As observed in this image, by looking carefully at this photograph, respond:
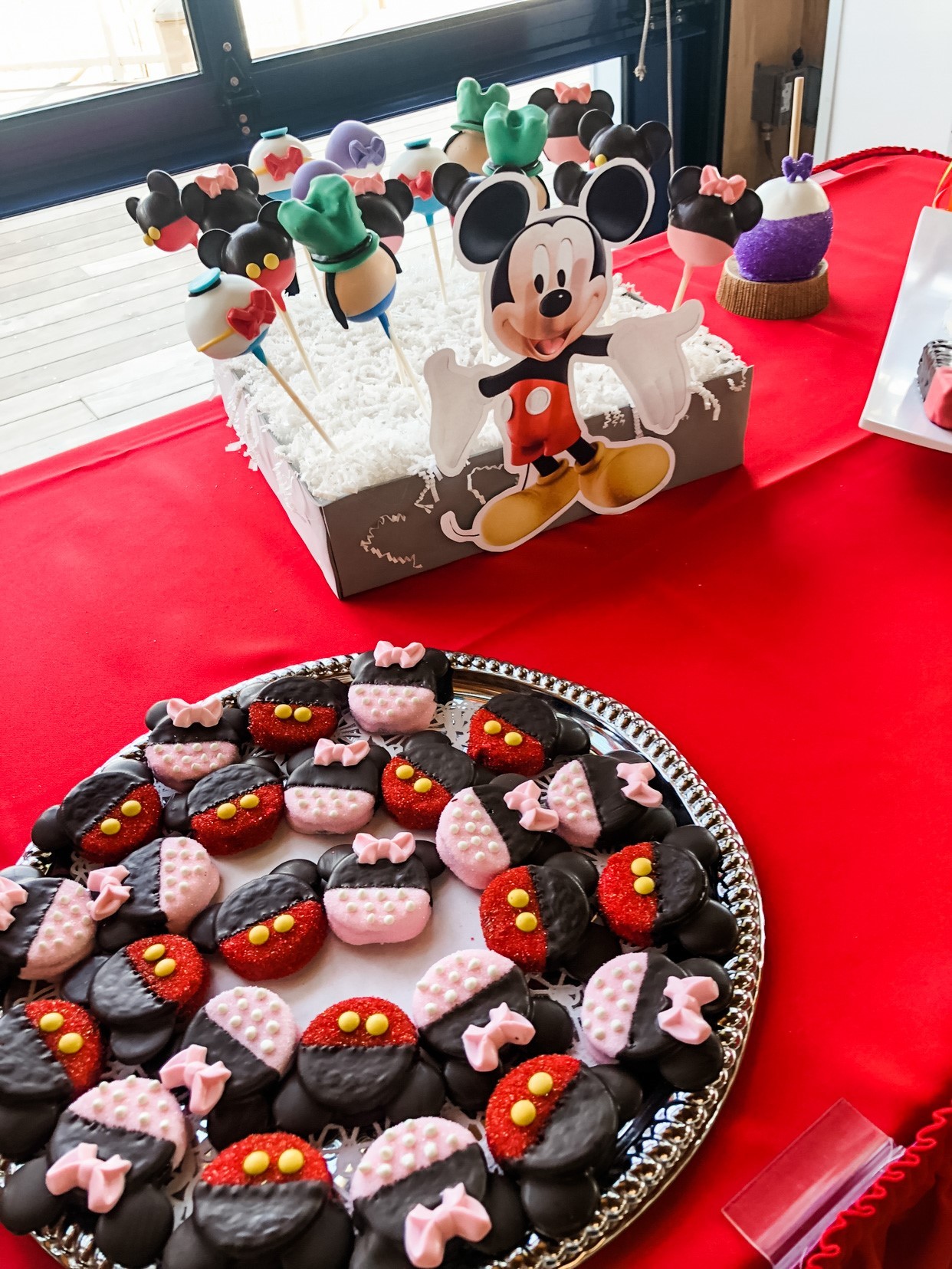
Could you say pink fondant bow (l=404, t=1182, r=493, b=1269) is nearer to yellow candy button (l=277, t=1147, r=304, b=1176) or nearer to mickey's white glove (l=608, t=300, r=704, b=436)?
yellow candy button (l=277, t=1147, r=304, b=1176)

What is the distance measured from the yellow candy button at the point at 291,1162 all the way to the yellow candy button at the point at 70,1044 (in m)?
0.17

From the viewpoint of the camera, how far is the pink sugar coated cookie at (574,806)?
2.63ft

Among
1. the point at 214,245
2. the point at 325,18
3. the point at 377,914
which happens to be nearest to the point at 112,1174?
the point at 377,914

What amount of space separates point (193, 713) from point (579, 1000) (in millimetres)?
427

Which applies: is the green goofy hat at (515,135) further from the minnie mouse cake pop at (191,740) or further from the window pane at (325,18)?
the window pane at (325,18)

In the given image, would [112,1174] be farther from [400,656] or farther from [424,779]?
[400,656]

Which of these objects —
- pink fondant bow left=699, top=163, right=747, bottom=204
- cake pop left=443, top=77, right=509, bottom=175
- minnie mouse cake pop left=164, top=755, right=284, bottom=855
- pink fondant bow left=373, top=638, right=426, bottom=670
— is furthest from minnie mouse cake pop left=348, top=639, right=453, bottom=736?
cake pop left=443, top=77, right=509, bottom=175

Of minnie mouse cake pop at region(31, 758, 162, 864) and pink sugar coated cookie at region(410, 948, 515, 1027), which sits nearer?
pink sugar coated cookie at region(410, 948, 515, 1027)

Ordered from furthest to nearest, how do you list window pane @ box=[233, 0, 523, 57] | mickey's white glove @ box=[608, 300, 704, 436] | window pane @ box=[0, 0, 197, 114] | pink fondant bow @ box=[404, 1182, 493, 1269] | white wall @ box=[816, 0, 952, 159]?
white wall @ box=[816, 0, 952, 159], window pane @ box=[233, 0, 523, 57], window pane @ box=[0, 0, 197, 114], mickey's white glove @ box=[608, 300, 704, 436], pink fondant bow @ box=[404, 1182, 493, 1269]

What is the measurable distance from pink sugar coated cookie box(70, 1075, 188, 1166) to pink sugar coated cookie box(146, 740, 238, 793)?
0.28m

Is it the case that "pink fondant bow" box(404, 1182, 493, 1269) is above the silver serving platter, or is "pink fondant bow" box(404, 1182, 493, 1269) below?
above

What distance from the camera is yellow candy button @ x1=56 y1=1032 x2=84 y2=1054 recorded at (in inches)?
26.7

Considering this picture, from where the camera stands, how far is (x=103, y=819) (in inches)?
33.2

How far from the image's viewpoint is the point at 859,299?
1.61 metres
